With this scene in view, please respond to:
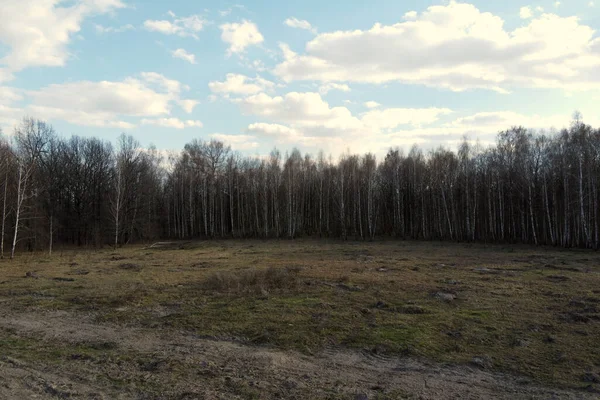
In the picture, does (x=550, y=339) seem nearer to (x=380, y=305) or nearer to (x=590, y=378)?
(x=590, y=378)

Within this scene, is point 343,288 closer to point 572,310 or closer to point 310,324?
point 310,324

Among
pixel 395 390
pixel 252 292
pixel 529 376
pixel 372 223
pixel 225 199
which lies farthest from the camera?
pixel 225 199

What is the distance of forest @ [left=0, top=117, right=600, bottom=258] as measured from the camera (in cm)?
4047

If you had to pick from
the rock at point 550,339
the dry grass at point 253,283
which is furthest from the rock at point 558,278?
the dry grass at point 253,283

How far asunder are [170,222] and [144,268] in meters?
48.3

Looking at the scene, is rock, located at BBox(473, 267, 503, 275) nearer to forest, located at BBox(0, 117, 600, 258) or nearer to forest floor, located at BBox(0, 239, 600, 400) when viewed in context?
forest floor, located at BBox(0, 239, 600, 400)

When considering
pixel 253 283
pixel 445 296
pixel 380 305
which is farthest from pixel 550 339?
pixel 253 283

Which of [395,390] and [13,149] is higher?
[13,149]

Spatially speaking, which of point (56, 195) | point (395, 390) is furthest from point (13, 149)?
point (395, 390)

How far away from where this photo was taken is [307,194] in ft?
210

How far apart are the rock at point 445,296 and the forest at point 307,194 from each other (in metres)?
28.9

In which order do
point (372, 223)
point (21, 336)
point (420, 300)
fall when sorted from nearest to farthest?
point (21, 336) → point (420, 300) → point (372, 223)

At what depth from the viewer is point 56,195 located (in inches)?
2124

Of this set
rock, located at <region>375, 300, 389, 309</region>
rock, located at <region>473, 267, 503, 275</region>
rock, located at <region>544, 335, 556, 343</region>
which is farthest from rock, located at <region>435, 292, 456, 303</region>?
rock, located at <region>473, 267, 503, 275</region>
